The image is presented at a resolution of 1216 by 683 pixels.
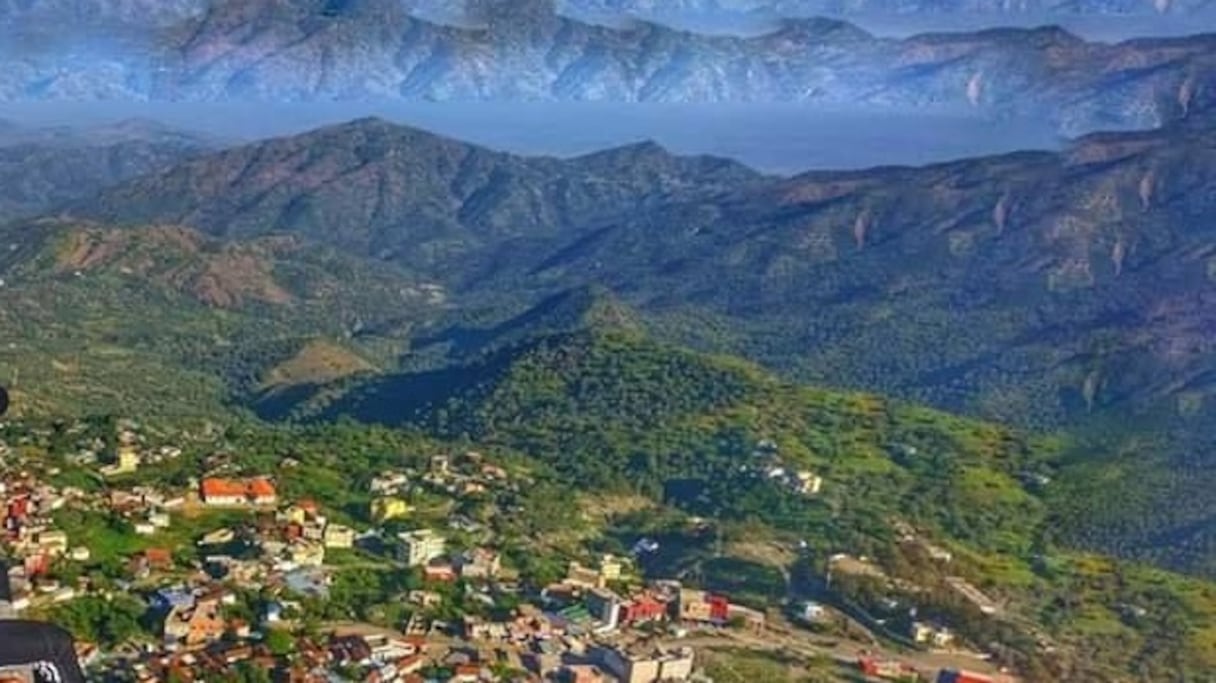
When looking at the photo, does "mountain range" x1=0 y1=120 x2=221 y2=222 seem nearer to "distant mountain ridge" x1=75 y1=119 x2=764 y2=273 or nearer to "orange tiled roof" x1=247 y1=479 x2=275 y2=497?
"distant mountain ridge" x1=75 y1=119 x2=764 y2=273

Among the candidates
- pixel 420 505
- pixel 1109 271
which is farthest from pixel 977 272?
pixel 420 505

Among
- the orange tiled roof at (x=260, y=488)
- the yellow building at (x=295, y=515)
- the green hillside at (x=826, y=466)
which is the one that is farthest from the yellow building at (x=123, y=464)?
the green hillside at (x=826, y=466)

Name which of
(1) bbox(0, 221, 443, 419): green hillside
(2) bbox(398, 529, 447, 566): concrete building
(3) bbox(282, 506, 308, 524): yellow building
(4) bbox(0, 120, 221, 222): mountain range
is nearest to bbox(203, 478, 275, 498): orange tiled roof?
(3) bbox(282, 506, 308, 524): yellow building

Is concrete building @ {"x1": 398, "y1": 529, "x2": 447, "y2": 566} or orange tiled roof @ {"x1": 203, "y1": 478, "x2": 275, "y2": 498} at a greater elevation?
orange tiled roof @ {"x1": 203, "y1": 478, "x2": 275, "y2": 498}

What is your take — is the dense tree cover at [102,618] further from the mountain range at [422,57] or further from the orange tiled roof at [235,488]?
the mountain range at [422,57]

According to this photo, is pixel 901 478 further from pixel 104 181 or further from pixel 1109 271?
pixel 104 181
